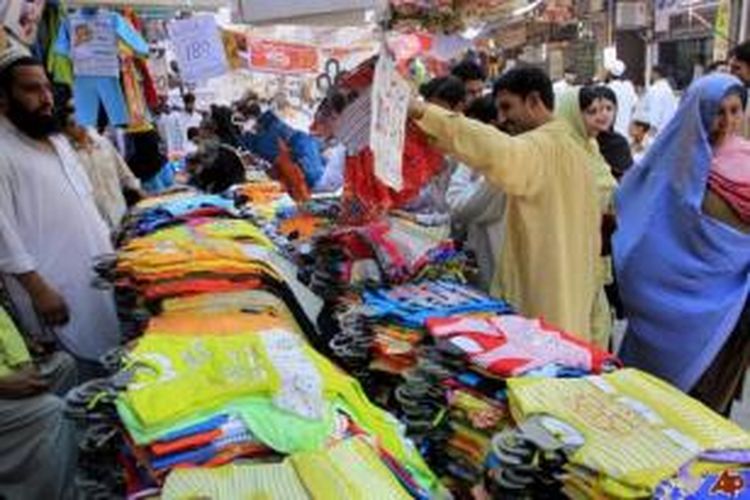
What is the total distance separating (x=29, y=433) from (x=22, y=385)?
0.51ft

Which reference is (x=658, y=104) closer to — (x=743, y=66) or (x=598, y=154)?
(x=743, y=66)

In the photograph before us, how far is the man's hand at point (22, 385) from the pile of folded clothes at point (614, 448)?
5.70 ft

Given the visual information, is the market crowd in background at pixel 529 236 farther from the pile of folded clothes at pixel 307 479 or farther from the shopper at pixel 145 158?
the shopper at pixel 145 158

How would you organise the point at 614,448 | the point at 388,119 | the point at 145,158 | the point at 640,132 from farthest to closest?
the point at 640,132 → the point at 145,158 → the point at 388,119 → the point at 614,448

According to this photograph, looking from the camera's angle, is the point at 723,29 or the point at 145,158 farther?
the point at 723,29

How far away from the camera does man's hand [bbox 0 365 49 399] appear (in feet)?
8.25

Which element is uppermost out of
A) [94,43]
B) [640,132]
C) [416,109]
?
[94,43]

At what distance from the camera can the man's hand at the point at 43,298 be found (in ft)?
9.78

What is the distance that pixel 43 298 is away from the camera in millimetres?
3000

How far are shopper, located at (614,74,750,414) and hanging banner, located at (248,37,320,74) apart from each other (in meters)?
2.99

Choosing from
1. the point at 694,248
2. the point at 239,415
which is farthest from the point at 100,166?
the point at 239,415

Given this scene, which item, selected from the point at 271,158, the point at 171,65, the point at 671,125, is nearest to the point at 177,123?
the point at 171,65

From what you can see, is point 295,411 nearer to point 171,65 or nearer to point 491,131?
point 491,131

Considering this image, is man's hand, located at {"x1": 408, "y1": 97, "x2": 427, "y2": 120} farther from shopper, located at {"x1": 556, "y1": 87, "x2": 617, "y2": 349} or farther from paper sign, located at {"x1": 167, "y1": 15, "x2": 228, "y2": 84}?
paper sign, located at {"x1": 167, "y1": 15, "x2": 228, "y2": 84}
